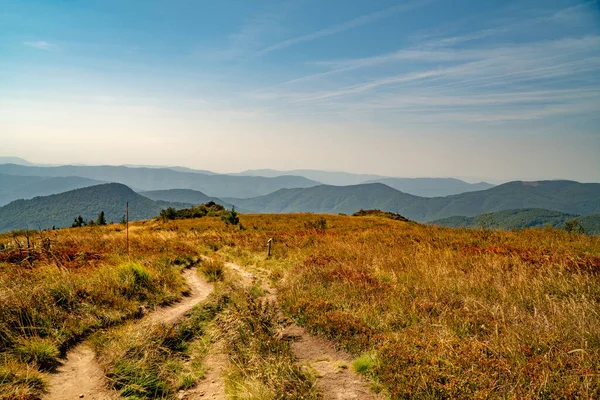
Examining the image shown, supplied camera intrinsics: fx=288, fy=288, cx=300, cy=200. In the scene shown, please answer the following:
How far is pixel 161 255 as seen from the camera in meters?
14.3

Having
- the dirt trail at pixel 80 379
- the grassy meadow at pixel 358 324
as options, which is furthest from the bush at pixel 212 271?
the dirt trail at pixel 80 379

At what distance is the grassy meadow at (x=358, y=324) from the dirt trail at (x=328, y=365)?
22cm

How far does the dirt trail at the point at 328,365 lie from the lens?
467 centimetres

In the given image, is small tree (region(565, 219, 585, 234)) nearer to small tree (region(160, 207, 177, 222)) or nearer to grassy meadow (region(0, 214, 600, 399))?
grassy meadow (region(0, 214, 600, 399))

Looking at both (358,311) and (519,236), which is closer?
(358,311)

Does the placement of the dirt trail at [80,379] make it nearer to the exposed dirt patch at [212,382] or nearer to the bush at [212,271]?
the exposed dirt patch at [212,382]

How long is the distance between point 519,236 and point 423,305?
533 inches

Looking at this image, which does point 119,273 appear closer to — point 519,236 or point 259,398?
point 259,398

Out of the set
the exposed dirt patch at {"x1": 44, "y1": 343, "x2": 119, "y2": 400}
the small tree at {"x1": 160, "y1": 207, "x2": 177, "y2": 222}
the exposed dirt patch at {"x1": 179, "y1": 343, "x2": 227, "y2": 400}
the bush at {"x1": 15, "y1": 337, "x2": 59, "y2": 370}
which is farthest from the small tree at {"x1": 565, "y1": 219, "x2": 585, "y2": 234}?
the small tree at {"x1": 160, "y1": 207, "x2": 177, "y2": 222}

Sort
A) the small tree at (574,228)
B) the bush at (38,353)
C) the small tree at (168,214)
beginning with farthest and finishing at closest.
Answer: the small tree at (168,214) → the small tree at (574,228) → the bush at (38,353)

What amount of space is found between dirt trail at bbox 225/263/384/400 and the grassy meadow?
219 millimetres

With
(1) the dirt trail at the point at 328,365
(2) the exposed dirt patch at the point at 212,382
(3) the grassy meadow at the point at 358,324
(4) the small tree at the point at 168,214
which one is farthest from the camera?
(4) the small tree at the point at 168,214

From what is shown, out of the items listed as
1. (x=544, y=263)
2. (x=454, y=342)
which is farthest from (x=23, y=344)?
(x=544, y=263)

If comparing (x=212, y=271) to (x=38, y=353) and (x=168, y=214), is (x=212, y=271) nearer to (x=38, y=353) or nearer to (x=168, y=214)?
(x=38, y=353)
